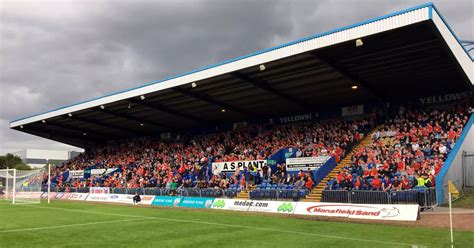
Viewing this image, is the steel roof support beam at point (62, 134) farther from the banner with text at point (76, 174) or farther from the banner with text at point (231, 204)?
the banner with text at point (231, 204)

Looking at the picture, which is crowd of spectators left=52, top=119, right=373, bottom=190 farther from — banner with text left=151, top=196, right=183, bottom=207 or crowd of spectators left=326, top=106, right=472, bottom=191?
crowd of spectators left=326, top=106, right=472, bottom=191

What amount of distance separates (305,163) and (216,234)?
14625 millimetres

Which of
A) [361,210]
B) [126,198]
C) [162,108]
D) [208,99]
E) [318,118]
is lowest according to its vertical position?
[126,198]

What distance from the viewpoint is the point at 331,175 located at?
26.9m

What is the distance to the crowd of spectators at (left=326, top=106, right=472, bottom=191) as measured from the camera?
69.7 ft

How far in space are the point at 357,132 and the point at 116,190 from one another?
20063 mm

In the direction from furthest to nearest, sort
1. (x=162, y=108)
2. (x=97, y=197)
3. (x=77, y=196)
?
(x=77, y=196)
(x=162, y=108)
(x=97, y=197)

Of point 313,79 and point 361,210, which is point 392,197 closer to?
point 361,210

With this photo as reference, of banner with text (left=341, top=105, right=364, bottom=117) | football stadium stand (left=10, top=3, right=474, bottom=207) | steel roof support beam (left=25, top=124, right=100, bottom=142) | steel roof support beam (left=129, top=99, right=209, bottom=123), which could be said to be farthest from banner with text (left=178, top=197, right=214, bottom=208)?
steel roof support beam (left=25, top=124, right=100, bottom=142)

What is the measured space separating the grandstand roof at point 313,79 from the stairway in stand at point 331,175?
12.9ft

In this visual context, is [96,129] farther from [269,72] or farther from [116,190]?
[269,72]

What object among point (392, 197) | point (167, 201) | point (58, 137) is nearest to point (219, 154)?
point (167, 201)

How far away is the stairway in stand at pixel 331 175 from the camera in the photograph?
2406 cm

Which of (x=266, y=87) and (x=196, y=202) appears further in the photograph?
(x=266, y=87)
